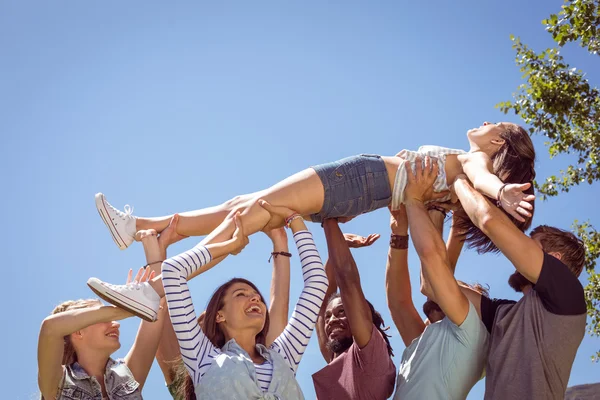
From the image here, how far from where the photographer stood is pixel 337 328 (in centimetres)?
511

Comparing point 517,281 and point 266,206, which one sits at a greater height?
point 266,206

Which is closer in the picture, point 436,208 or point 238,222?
point 238,222

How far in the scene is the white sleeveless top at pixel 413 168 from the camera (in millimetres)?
5004

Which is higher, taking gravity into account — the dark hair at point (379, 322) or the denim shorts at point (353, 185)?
the denim shorts at point (353, 185)

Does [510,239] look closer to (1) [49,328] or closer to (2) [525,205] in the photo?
(2) [525,205]

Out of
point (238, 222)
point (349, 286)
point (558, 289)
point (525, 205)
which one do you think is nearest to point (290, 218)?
point (238, 222)

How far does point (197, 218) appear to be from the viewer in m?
5.04

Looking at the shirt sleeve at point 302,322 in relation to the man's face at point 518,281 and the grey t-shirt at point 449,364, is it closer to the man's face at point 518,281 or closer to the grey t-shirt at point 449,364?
the grey t-shirt at point 449,364

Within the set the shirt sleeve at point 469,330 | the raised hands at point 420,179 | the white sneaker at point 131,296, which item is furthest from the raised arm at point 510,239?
the white sneaker at point 131,296

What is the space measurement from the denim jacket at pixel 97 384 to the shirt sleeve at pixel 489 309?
223 centimetres

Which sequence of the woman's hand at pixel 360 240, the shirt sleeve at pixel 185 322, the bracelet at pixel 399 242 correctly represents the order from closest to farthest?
the shirt sleeve at pixel 185 322 < the bracelet at pixel 399 242 < the woman's hand at pixel 360 240

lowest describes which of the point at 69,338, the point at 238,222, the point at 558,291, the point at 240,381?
the point at 240,381

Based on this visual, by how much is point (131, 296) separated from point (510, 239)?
225 cm

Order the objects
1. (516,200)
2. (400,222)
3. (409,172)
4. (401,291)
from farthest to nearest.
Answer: (400,222) < (401,291) < (409,172) < (516,200)
